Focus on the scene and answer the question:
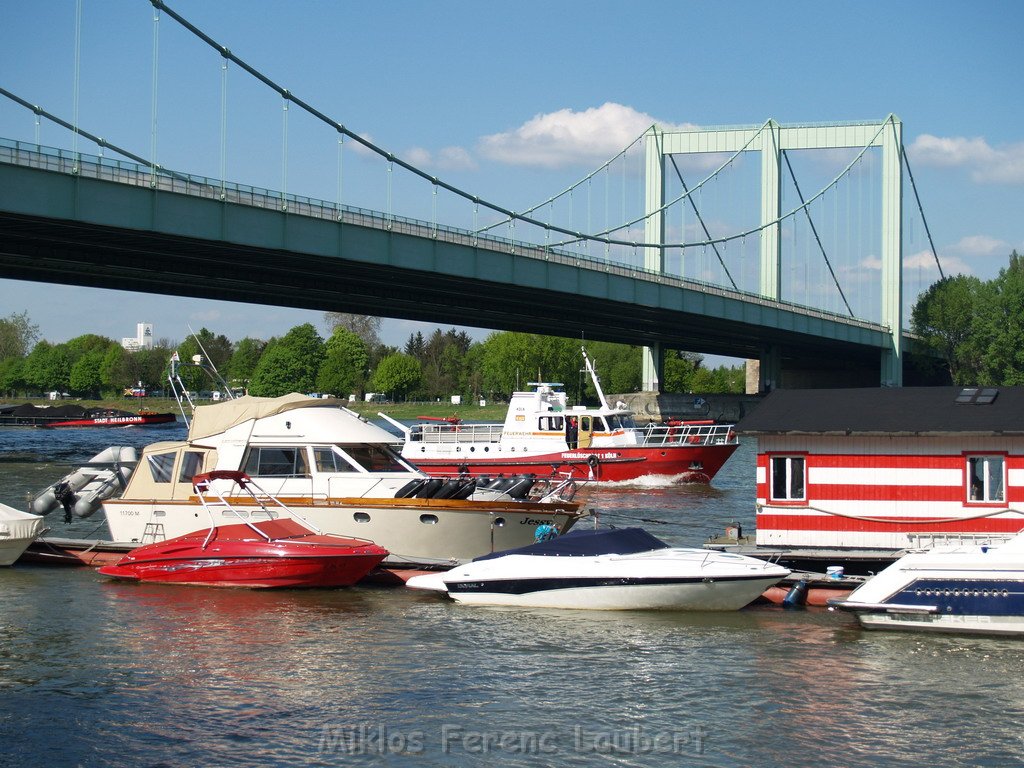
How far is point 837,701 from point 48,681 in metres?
9.86

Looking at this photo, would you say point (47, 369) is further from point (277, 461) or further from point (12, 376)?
point (277, 461)

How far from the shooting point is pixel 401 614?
18984mm

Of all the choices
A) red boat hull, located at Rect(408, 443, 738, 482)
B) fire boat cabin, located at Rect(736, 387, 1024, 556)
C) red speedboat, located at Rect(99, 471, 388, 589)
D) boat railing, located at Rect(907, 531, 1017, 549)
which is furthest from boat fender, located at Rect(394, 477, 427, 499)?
red boat hull, located at Rect(408, 443, 738, 482)

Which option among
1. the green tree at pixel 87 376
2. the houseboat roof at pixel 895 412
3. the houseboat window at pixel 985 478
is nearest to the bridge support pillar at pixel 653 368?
the houseboat roof at pixel 895 412

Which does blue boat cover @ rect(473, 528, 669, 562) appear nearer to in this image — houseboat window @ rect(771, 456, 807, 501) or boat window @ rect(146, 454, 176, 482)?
houseboat window @ rect(771, 456, 807, 501)

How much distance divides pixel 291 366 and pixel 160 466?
104m

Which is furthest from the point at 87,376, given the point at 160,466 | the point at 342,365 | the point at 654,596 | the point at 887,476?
the point at 887,476

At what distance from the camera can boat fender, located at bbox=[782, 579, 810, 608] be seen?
1895cm

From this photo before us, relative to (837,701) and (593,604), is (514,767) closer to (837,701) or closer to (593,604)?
(837,701)

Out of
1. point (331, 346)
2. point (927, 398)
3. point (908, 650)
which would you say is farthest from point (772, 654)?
point (331, 346)

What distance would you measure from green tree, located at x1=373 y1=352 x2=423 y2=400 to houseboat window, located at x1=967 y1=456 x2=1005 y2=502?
126308 mm

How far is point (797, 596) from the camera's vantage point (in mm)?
18984

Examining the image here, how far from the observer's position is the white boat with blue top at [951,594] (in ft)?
54.7

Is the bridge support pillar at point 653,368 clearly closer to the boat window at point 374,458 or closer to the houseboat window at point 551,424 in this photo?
the houseboat window at point 551,424
